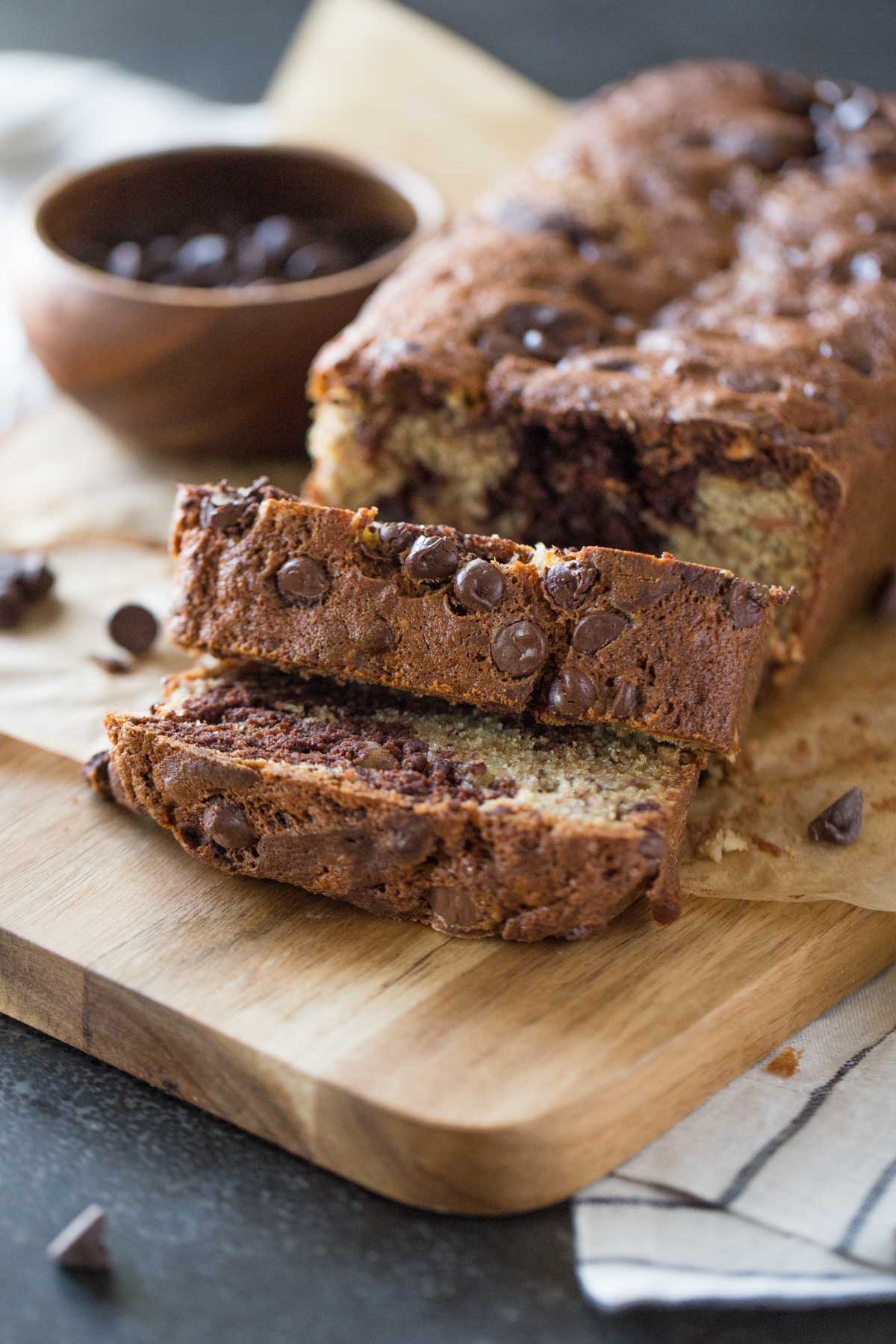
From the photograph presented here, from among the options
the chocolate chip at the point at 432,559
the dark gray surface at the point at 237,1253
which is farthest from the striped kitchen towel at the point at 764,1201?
the chocolate chip at the point at 432,559

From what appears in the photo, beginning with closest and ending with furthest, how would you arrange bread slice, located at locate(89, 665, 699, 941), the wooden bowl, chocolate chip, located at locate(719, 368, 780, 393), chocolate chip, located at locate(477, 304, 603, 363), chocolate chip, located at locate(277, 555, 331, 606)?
bread slice, located at locate(89, 665, 699, 941) → chocolate chip, located at locate(277, 555, 331, 606) → chocolate chip, located at locate(719, 368, 780, 393) → chocolate chip, located at locate(477, 304, 603, 363) → the wooden bowl

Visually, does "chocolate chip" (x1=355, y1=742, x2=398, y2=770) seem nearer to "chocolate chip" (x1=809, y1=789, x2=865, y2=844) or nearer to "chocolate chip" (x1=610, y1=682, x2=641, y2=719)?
"chocolate chip" (x1=610, y1=682, x2=641, y2=719)

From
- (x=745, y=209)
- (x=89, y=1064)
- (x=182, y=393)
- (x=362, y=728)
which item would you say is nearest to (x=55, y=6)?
(x=182, y=393)

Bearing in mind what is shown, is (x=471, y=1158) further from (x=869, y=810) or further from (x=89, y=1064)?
(x=869, y=810)

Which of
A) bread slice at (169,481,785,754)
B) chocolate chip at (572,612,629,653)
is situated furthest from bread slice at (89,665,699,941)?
chocolate chip at (572,612,629,653)

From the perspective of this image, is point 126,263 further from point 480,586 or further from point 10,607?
point 480,586

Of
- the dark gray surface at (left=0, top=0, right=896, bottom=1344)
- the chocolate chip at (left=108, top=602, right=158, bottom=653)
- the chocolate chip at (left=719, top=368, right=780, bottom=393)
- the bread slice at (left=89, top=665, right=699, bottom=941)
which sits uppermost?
the chocolate chip at (left=719, top=368, right=780, bottom=393)

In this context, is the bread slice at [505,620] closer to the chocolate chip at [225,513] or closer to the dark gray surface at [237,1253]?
the chocolate chip at [225,513]

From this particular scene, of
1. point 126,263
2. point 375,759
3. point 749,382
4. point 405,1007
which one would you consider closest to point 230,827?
point 375,759
